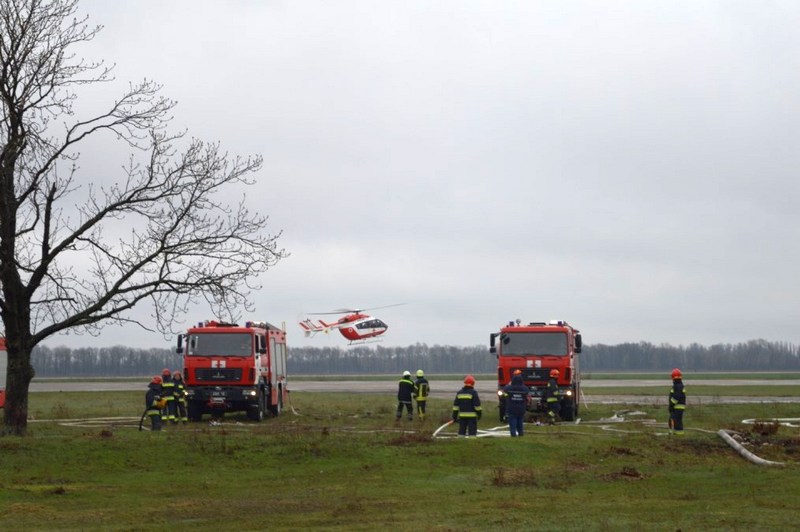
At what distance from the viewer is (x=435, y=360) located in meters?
163

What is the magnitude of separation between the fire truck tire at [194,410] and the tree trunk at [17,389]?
870 cm

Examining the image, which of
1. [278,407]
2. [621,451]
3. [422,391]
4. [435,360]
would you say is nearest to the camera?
[621,451]

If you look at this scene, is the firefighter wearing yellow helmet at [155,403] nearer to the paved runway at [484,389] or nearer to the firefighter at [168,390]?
the firefighter at [168,390]

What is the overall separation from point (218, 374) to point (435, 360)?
13293 cm

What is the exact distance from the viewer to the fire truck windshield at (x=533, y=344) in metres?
31.2

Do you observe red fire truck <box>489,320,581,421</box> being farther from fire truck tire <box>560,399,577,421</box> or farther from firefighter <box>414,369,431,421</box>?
firefighter <box>414,369,431,421</box>

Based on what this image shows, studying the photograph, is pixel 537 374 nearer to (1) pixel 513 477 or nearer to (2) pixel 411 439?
(2) pixel 411 439

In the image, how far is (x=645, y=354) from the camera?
16400 cm

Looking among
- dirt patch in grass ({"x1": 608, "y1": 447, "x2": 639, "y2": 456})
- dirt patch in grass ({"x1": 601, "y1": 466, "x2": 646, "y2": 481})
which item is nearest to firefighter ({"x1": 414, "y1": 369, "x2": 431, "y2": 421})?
dirt patch in grass ({"x1": 608, "y1": 447, "x2": 639, "y2": 456})

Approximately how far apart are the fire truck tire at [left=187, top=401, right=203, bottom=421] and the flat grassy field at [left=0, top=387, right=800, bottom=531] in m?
4.10

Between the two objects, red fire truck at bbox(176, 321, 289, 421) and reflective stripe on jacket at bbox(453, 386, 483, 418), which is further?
red fire truck at bbox(176, 321, 289, 421)

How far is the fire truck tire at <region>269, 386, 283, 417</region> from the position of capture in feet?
114

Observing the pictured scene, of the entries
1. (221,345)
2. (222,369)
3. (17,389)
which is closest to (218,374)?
(222,369)

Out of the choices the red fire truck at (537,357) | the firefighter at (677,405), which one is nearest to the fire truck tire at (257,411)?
the red fire truck at (537,357)
